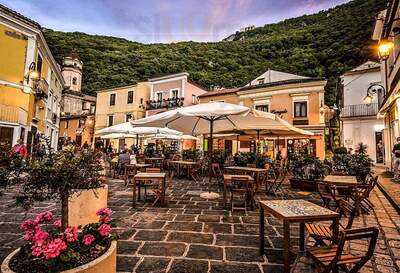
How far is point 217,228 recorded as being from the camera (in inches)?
152

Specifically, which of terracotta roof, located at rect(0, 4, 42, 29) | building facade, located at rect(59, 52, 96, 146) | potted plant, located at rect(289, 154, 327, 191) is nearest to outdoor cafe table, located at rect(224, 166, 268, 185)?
potted plant, located at rect(289, 154, 327, 191)

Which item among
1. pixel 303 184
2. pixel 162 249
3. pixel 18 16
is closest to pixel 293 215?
pixel 162 249

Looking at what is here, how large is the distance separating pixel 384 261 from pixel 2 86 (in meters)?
16.5

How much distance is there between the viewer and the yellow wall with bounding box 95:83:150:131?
2878cm

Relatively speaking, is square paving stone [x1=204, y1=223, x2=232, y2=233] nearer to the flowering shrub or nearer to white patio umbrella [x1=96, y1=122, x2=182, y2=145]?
the flowering shrub

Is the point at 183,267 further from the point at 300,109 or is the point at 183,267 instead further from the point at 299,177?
the point at 300,109

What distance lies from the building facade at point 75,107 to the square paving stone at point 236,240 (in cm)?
3524

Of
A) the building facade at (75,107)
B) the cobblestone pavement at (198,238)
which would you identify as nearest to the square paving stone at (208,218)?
the cobblestone pavement at (198,238)

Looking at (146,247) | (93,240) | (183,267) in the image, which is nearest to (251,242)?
(183,267)

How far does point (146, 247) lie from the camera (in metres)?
3.07

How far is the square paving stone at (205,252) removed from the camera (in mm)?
2846

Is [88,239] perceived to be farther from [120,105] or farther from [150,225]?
[120,105]

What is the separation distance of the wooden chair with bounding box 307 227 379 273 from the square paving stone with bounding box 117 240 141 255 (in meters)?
2.00

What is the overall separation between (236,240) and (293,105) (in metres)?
20.1
